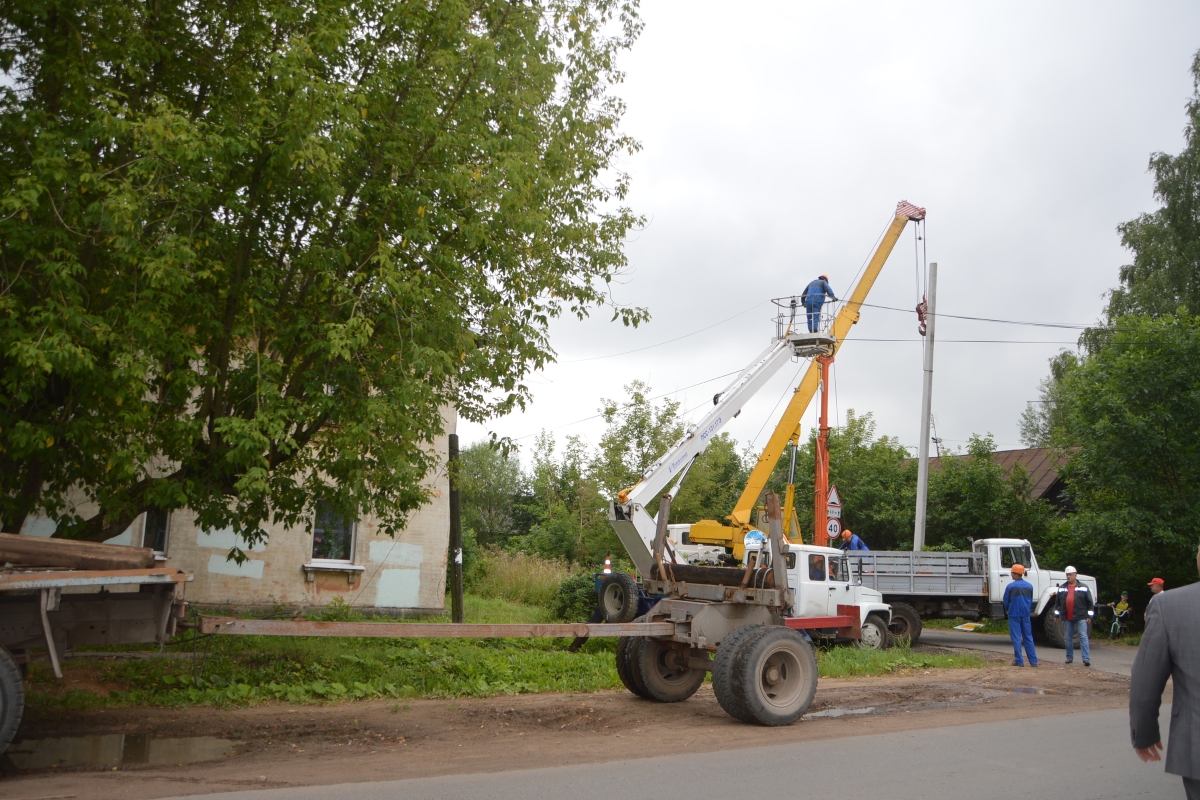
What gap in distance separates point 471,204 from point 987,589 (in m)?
15.5

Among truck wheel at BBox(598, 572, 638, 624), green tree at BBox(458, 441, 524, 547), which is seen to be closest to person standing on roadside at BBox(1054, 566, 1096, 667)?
truck wheel at BBox(598, 572, 638, 624)

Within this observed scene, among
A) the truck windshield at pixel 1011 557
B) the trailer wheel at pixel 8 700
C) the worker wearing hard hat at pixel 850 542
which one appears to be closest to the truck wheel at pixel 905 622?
the worker wearing hard hat at pixel 850 542

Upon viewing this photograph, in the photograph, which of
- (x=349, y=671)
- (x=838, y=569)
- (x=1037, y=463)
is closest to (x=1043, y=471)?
(x=1037, y=463)

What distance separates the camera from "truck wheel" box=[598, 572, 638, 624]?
601 inches

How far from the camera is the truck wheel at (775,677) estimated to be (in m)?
8.55

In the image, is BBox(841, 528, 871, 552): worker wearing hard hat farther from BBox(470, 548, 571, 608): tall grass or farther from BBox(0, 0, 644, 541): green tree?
BBox(0, 0, 644, 541): green tree

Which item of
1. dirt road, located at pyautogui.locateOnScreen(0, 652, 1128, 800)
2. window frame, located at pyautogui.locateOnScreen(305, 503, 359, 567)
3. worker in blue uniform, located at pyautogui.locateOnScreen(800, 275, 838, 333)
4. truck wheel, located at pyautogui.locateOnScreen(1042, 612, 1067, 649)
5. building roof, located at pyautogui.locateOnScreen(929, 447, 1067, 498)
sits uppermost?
worker in blue uniform, located at pyautogui.locateOnScreen(800, 275, 838, 333)

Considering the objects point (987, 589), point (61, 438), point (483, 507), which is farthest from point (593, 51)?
point (483, 507)

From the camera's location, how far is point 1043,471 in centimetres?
3281

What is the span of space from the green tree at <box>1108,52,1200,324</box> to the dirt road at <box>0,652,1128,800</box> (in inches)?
861

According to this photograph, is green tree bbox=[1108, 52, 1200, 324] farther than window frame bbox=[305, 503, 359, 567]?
Yes

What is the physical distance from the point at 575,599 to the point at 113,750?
13.8m

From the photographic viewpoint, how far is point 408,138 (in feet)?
31.5

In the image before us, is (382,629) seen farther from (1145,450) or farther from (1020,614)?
(1145,450)
